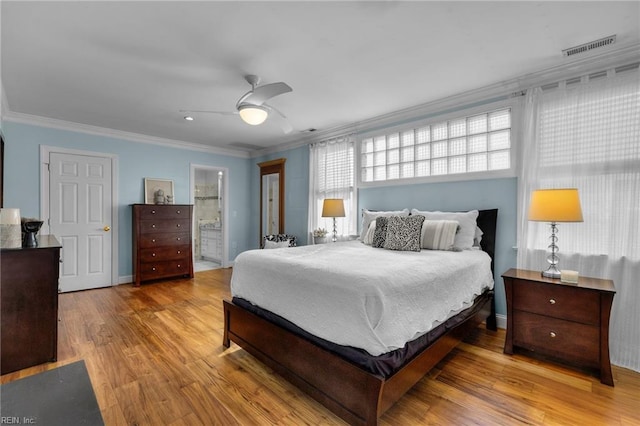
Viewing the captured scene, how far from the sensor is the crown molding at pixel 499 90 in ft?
7.83

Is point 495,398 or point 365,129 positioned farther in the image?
point 365,129

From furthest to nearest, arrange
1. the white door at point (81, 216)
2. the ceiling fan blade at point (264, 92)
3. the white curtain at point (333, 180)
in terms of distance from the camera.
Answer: the white curtain at point (333, 180)
the white door at point (81, 216)
the ceiling fan blade at point (264, 92)

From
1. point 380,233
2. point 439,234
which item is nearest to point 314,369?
point 380,233

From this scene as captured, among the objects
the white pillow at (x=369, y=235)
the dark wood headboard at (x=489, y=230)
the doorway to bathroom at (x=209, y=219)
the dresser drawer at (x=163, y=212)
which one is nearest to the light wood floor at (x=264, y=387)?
the dark wood headboard at (x=489, y=230)

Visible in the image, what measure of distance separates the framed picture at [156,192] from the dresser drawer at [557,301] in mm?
5166

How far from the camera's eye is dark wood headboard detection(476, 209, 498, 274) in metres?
3.03

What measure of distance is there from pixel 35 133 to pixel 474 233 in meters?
5.82

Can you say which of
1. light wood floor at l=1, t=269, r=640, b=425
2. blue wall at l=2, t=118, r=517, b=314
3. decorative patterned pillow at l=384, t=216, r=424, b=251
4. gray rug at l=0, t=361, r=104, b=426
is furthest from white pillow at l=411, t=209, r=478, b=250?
gray rug at l=0, t=361, r=104, b=426

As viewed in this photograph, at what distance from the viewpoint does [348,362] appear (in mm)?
1616

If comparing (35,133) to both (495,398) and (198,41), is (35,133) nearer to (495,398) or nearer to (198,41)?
(198,41)

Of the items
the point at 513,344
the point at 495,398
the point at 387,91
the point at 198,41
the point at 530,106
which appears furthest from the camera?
the point at 387,91

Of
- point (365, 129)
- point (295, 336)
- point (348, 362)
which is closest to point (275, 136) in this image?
point (365, 129)

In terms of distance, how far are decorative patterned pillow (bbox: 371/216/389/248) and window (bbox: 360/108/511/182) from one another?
93 centimetres

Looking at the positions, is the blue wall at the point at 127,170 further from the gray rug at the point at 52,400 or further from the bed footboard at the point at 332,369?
the bed footboard at the point at 332,369
